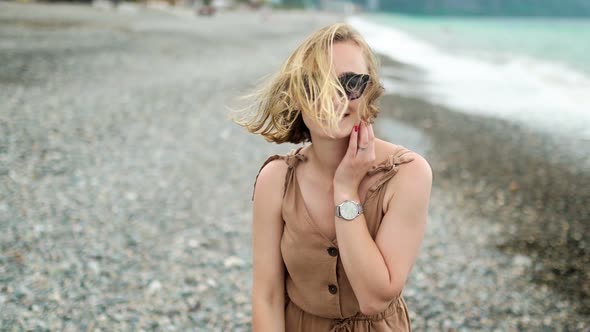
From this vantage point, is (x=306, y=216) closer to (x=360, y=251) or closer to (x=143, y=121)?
(x=360, y=251)

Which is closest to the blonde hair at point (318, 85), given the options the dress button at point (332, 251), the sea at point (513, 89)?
the dress button at point (332, 251)

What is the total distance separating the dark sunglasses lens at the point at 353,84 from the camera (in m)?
2.09

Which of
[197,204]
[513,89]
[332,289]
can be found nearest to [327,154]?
[332,289]

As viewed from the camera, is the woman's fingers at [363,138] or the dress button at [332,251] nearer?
the woman's fingers at [363,138]

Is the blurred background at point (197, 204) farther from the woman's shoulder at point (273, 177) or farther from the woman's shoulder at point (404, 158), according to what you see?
the woman's shoulder at point (404, 158)

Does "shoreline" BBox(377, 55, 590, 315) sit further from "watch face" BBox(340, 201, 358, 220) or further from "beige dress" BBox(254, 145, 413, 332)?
"watch face" BBox(340, 201, 358, 220)

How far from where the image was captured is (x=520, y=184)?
30.7 feet

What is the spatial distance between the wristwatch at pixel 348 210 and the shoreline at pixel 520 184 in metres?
4.29

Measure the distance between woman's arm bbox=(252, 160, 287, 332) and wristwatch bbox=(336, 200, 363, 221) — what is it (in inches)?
13.6

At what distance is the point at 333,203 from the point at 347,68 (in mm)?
579

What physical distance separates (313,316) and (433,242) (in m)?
4.70

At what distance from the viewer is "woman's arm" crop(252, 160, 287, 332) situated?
93.7 inches

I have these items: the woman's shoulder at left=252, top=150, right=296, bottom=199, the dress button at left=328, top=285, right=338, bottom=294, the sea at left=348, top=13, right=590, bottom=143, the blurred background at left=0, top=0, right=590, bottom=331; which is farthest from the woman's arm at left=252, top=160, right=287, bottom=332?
the sea at left=348, top=13, right=590, bottom=143

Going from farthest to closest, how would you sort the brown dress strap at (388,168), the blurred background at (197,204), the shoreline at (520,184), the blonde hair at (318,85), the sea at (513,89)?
the sea at (513,89) → the shoreline at (520,184) → the blurred background at (197,204) → the brown dress strap at (388,168) → the blonde hair at (318,85)
